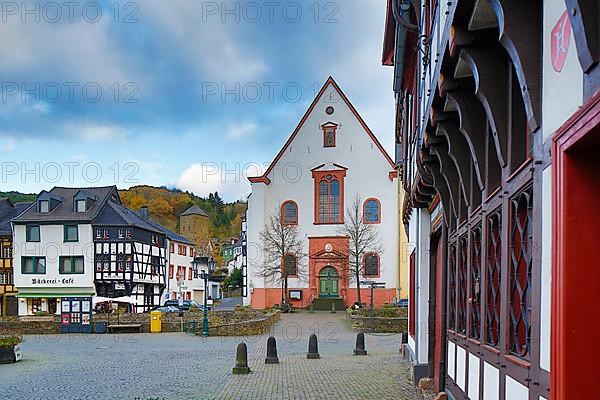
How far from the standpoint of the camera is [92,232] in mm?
52219

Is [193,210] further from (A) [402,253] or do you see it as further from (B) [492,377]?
(B) [492,377]

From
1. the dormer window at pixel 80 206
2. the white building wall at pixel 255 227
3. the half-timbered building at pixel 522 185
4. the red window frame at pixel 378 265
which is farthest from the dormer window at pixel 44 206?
the half-timbered building at pixel 522 185

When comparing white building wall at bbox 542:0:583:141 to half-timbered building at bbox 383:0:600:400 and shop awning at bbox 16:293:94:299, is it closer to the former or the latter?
half-timbered building at bbox 383:0:600:400

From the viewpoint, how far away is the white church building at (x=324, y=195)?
4844 cm

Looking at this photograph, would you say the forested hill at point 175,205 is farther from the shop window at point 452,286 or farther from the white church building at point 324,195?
the shop window at point 452,286

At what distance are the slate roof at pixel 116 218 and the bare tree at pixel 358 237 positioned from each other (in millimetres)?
14909

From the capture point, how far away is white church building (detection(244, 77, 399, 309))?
159 feet

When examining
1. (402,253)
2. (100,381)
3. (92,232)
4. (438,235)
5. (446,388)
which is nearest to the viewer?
(446,388)

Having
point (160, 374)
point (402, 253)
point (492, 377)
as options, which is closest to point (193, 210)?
point (402, 253)

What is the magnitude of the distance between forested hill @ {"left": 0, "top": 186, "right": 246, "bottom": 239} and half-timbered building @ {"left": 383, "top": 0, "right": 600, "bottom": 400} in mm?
66797

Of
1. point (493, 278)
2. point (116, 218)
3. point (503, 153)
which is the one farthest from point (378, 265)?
point (503, 153)

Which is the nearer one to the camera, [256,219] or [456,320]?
[456,320]

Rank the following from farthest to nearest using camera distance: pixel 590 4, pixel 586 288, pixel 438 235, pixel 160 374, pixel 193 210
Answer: pixel 193 210 → pixel 160 374 → pixel 438 235 → pixel 586 288 → pixel 590 4

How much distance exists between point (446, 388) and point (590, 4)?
772 centimetres
